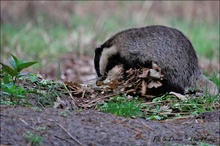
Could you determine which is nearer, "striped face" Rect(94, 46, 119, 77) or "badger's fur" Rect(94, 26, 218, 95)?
"badger's fur" Rect(94, 26, 218, 95)

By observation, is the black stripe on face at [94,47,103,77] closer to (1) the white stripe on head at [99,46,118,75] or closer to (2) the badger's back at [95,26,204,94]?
(1) the white stripe on head at [99,46,118,75]

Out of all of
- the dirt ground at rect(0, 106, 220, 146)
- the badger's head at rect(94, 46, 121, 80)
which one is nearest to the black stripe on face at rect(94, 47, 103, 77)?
the badger's head at rect(94, 46, 121, 80)

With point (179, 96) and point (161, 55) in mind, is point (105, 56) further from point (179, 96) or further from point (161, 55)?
point (179, 96)

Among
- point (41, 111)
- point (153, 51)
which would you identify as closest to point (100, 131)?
point (41, 111)

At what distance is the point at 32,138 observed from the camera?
11.0ft

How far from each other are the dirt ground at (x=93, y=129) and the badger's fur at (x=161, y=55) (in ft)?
4.12

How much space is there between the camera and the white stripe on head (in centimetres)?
559

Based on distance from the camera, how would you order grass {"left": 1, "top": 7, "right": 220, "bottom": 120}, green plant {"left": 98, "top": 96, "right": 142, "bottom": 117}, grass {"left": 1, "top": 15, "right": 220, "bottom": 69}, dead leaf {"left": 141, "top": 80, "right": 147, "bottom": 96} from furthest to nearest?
1. grass {"left": 1, "top": 15, "right": 220, "bottom": 69}
2. dead leaf {"left": 141, "top": 80, "right": 147, "bottom": 96}
3. grass {"left": 1, "top": 7, "right": 220, "bottom": 120}
4. green plant {"left": 98, "top": 96, "right": 142, "bottom": 117}

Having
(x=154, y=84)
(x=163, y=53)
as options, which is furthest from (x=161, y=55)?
(x=154, y=84)

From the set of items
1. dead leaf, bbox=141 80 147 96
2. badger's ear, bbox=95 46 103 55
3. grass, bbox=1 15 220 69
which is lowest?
dead leaf, bbox=141 80 147 96

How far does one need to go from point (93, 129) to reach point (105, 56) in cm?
204

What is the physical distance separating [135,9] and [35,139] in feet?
47.9

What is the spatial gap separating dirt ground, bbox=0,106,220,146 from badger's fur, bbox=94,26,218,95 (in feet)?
4.12

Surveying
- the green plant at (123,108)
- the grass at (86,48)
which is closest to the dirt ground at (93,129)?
the green plant at (123,108)
